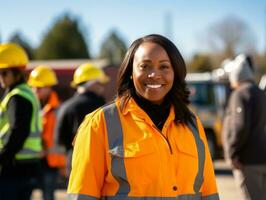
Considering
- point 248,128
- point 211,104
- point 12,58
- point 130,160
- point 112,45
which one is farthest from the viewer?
point 112,45

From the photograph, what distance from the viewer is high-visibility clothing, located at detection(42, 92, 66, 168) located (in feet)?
20.8

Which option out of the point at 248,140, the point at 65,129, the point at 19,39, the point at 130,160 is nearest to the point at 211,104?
the point at 65,129

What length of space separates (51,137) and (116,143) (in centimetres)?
414

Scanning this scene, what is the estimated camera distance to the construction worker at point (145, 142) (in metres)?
2.46

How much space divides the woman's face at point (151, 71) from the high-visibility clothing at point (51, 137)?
3733mm

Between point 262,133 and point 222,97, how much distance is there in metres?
8.42

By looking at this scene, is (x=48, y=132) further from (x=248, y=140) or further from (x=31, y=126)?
(x=248, y=140)

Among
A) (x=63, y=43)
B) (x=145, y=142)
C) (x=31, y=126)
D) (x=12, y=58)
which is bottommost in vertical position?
(x=63, y=43)

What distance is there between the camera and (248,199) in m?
4.93

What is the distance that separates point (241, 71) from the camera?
209 inches

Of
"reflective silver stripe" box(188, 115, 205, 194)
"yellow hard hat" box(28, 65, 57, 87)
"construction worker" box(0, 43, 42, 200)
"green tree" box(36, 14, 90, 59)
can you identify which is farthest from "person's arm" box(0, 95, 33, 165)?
"green tree" box(36, 14, 90, 59)

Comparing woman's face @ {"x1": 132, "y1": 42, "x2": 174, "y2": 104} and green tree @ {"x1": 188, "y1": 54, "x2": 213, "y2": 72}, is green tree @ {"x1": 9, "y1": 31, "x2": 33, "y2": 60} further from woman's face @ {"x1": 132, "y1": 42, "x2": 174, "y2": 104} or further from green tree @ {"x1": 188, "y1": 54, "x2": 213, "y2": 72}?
woman's face @ {"x1": 132, "y1": 42, "x2": 174, "y2": 104}

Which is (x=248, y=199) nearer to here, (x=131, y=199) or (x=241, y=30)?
(x=131, y=199)

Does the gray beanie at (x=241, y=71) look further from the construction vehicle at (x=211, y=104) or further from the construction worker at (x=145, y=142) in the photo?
the construction vehicle at (x=211, y=104)
